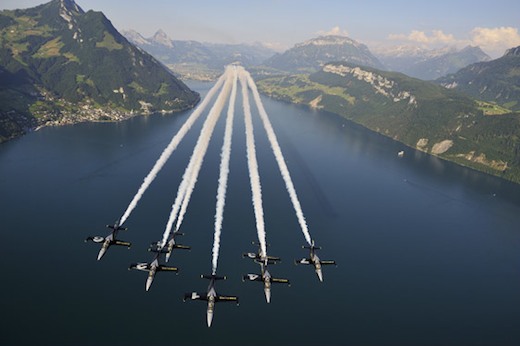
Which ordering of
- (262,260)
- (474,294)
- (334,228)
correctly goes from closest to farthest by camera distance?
1. (262,260)
2. (474,294)
3. (334,228)

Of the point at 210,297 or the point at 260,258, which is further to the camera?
the point at 260,258

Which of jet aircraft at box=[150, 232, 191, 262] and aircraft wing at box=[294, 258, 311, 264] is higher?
aircraft wing at box=[294, 258, 311, 264]

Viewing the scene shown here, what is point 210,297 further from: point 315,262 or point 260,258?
point 315,262

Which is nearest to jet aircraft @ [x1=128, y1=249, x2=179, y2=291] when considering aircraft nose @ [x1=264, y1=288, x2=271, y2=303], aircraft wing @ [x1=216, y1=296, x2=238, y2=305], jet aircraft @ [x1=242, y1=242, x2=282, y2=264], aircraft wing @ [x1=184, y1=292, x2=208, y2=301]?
aircraft wing @ [x1=184, y1=292, x2=208, y2=301]

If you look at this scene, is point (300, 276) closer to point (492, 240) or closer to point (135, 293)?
point (135, 293)

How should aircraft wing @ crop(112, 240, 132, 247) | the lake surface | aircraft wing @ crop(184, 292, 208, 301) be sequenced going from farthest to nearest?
1. aircraft wing @ crop(112, 240, 132, 247)
2. aircraft wing @ crop(184, 292, 208, 301)
3. the lake surface

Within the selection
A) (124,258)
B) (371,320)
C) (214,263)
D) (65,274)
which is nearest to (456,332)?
(371,320)

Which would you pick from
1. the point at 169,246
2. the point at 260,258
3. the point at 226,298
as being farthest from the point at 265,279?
the point at 169,246

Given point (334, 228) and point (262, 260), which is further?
point (334, 228)

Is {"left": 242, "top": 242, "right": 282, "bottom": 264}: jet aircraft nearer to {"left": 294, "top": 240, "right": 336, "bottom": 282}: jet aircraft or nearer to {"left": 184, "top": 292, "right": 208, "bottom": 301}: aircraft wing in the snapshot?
{"left": 294, "top": 240, "right": 336, "bottom": 282}: jet aircraft
